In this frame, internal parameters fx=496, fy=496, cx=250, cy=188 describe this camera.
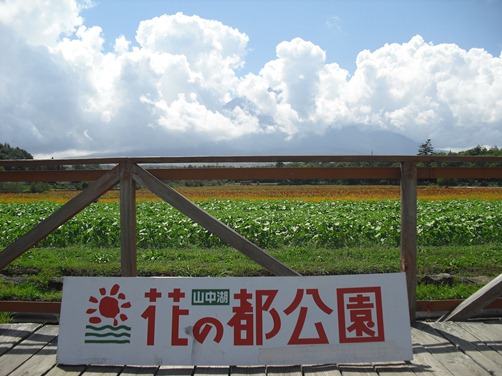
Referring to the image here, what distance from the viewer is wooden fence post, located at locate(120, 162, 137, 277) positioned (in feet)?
14.2

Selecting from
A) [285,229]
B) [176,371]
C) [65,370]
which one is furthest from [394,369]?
[285,229]

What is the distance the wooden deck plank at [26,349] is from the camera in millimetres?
3719

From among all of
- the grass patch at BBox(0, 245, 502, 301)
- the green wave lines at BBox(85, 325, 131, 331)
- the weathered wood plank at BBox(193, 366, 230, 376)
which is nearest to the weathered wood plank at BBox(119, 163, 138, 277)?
the green wave lines at BBox(85, 325, 131, 331)

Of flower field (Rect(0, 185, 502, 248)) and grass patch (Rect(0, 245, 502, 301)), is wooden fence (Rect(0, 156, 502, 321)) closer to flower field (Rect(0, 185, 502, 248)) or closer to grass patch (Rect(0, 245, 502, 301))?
grass patch (Rect(0, 245, 502, 301))

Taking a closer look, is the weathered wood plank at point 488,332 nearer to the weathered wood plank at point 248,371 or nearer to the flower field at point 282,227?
the weathered wood plank at point 248,371

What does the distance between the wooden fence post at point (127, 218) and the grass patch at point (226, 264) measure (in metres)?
2.13

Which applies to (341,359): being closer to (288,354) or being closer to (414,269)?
(288,354)

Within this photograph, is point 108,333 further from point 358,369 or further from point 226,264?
point 226,264

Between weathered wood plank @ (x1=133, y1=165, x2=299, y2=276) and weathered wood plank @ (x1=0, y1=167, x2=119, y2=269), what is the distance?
254 mm

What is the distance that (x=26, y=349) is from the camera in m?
4.04

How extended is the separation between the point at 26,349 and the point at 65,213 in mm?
1153

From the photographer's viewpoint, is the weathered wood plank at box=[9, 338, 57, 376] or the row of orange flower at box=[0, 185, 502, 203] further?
the row of orange flower at box=[0, 185, 502, 203]

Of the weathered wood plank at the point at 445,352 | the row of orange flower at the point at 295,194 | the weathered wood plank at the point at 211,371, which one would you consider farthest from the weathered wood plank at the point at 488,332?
the row of orange flower at the point at 295,194

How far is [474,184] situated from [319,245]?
18014 millimetres
